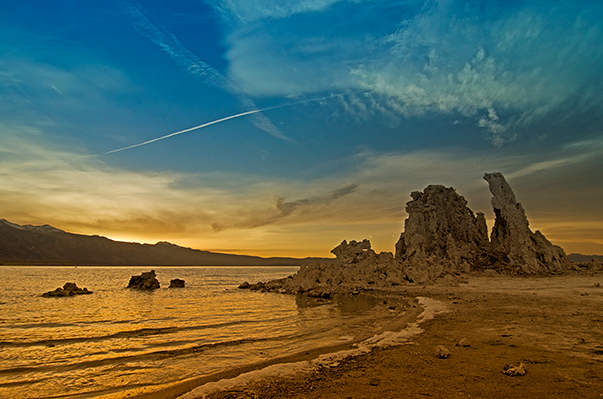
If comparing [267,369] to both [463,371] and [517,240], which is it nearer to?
[463,371]

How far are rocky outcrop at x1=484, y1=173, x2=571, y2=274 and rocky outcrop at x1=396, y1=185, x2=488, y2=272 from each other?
11.8 ft

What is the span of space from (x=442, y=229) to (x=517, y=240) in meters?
→ 9.49

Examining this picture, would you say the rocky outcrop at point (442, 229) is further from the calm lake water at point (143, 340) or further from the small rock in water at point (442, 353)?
the small rock in water at point (442, 353)

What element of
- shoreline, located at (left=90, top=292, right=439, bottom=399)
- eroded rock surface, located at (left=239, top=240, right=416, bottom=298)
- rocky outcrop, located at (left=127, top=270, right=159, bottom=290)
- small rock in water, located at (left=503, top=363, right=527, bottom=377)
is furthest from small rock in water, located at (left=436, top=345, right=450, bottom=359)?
rocky outcrop, located at (left=127, top=270, right=159, bottom=290)

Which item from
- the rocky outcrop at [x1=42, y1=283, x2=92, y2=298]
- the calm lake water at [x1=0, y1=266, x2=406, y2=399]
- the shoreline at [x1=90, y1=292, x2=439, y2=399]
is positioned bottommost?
the rocky outcrop at [x1=42, y1=283, x2=92, y2=298]

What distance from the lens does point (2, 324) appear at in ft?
54.7

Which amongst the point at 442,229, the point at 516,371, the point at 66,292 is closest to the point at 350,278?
the point at 442,229

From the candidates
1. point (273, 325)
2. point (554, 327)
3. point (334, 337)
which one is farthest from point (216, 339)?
point (554, 327)

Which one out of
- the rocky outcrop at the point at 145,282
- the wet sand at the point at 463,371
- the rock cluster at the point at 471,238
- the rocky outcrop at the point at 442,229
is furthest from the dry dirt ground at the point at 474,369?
the rocky outcrop at the point at 145,282

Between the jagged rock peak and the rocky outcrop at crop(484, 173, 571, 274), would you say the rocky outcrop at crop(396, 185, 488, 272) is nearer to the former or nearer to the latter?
the rocky outcrop at crop(484, 173, 571, 274)

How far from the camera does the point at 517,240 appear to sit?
4031 centimetres

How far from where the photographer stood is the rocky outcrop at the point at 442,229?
4453 cm

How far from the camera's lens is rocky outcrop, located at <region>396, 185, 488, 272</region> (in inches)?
1753

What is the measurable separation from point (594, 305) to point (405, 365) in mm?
14864
